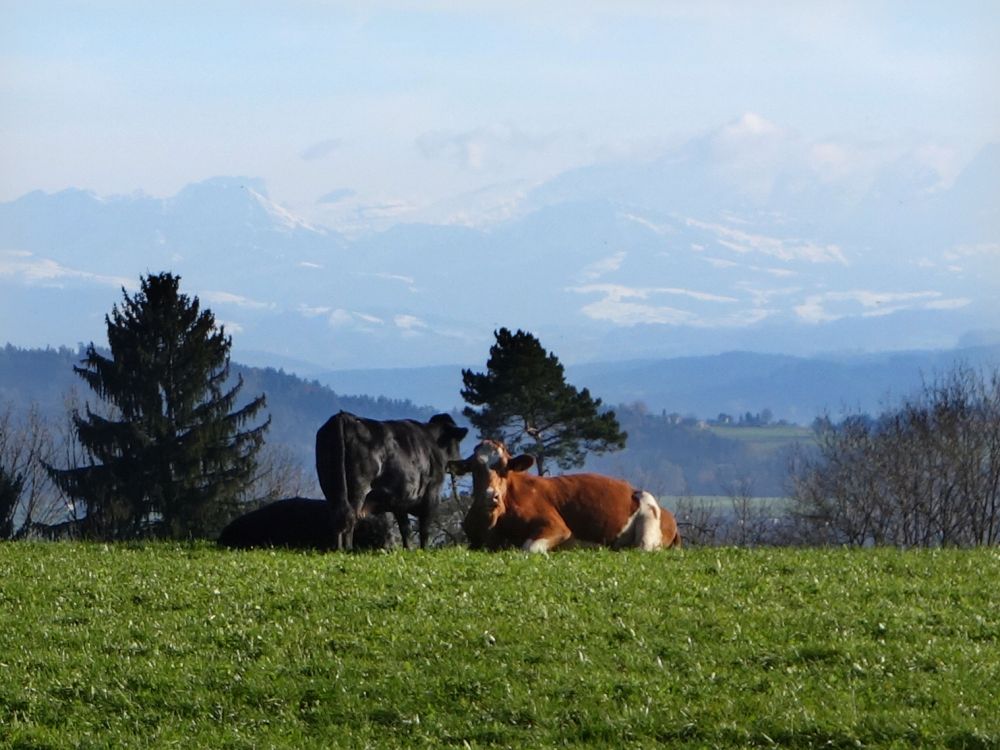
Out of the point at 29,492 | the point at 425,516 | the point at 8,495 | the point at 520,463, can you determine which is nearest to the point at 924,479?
the point at 8,495

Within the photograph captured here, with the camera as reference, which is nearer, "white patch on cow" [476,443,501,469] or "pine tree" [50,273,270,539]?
"white patch on cow" [476,443,501,469]

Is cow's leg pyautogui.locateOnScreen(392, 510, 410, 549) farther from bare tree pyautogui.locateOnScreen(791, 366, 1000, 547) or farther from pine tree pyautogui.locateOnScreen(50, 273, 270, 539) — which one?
bare tree pyautogui.locateOnScreen(791, 366, 1000, 547)

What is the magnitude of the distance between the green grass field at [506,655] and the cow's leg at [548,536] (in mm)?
2659

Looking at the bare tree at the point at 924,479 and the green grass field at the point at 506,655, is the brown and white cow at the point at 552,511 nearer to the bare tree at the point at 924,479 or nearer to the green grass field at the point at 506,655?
the green grass field at the point at 506,655

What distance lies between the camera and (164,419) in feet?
292

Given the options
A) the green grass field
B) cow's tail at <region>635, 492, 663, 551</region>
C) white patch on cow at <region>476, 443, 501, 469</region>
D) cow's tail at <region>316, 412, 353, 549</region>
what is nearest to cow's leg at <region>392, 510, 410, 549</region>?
cow's tail at <region>316, 412, 353, 549</region>

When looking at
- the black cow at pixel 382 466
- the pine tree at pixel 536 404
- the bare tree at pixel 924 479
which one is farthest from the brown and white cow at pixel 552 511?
the bare tree at pixel 924 479

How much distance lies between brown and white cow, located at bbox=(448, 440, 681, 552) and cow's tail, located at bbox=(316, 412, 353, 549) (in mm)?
1787

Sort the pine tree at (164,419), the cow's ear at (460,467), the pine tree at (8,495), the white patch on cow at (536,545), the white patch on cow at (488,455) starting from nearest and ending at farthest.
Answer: the white patch on cow at (536,545) → the white patch on cow at (488,455) → the cow's ear at (460,467) → the pine tree at (8,495) → the pine tree at (164,419)

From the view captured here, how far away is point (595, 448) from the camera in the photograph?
266ft

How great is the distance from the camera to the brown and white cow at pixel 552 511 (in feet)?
74.9

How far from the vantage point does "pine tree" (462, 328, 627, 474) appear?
79375 mm

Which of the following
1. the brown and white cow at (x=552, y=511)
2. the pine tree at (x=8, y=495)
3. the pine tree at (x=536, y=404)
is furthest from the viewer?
the pine tree at (x=536, y=404)

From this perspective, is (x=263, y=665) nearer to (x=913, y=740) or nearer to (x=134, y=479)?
(x=913, y=740)
